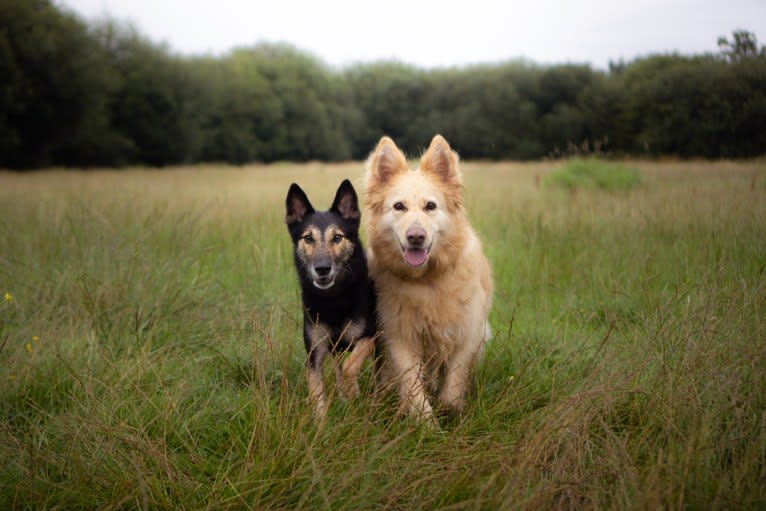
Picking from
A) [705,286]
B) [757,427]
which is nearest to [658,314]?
[705,286]

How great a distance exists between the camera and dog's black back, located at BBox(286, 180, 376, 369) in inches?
122

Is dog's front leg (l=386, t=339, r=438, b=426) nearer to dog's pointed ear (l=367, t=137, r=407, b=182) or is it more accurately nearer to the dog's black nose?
the dog's black nose

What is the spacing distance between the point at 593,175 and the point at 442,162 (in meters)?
7.49

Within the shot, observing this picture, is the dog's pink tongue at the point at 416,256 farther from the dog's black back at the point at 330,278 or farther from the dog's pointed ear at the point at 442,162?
the dog's pointed ear at the point at 442,162

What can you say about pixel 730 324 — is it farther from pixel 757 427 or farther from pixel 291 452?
pixel 291 452

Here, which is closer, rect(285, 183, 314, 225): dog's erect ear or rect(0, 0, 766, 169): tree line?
rect(285, 183, 314, 225): dog's erect ear

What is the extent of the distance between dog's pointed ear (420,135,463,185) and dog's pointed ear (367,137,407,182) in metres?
0.16

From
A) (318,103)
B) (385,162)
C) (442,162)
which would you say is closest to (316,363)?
(385,162)

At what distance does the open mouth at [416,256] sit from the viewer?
310 centimetres

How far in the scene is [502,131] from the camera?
1420 cm

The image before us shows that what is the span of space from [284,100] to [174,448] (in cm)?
4131

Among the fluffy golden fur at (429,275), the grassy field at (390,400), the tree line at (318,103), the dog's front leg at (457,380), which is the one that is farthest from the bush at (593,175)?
the dog's front leg at (457,380)

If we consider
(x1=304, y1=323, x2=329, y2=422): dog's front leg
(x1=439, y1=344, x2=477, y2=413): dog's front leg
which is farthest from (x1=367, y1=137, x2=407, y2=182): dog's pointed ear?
(x1=439, y1=344, x2=477, y2=413): dog's front leg

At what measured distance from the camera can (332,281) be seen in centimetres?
310
